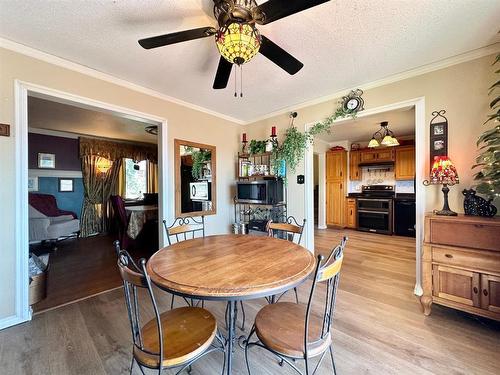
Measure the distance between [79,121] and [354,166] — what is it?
6.55 metres

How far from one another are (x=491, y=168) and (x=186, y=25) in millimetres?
2776

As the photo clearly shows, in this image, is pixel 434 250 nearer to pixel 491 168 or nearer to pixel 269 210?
pixel 491 168

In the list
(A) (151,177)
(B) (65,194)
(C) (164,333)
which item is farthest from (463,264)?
(B) (65,194)

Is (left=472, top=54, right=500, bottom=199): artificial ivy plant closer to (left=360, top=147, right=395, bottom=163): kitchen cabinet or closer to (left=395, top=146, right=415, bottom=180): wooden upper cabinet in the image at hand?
(left=395, top=146, right=415, bottom=180): wooden upper cabinet

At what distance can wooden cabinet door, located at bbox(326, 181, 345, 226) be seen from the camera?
20.4 feet

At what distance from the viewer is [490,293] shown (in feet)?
5.83

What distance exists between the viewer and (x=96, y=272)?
314 cm

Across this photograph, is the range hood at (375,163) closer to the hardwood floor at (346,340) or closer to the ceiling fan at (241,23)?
the hardwood floor at (346,340)

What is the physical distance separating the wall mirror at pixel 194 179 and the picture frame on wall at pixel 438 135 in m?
2.94

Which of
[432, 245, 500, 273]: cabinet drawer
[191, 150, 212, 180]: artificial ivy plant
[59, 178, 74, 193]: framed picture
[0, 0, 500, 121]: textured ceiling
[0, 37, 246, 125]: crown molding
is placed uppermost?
[0, 0, 500, 121]: textured ceiling

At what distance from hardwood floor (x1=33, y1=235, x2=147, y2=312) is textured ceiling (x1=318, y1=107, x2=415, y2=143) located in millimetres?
4284

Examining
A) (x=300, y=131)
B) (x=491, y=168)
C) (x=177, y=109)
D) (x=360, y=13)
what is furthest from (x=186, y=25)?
(x=491, y=168)

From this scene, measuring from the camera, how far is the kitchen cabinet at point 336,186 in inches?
245

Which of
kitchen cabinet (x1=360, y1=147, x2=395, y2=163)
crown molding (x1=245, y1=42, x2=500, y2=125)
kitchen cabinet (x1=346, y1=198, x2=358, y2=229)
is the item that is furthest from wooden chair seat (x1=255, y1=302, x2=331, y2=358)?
kitchen cabinet (x1=360, y1=147, x2=395, y2=163)
